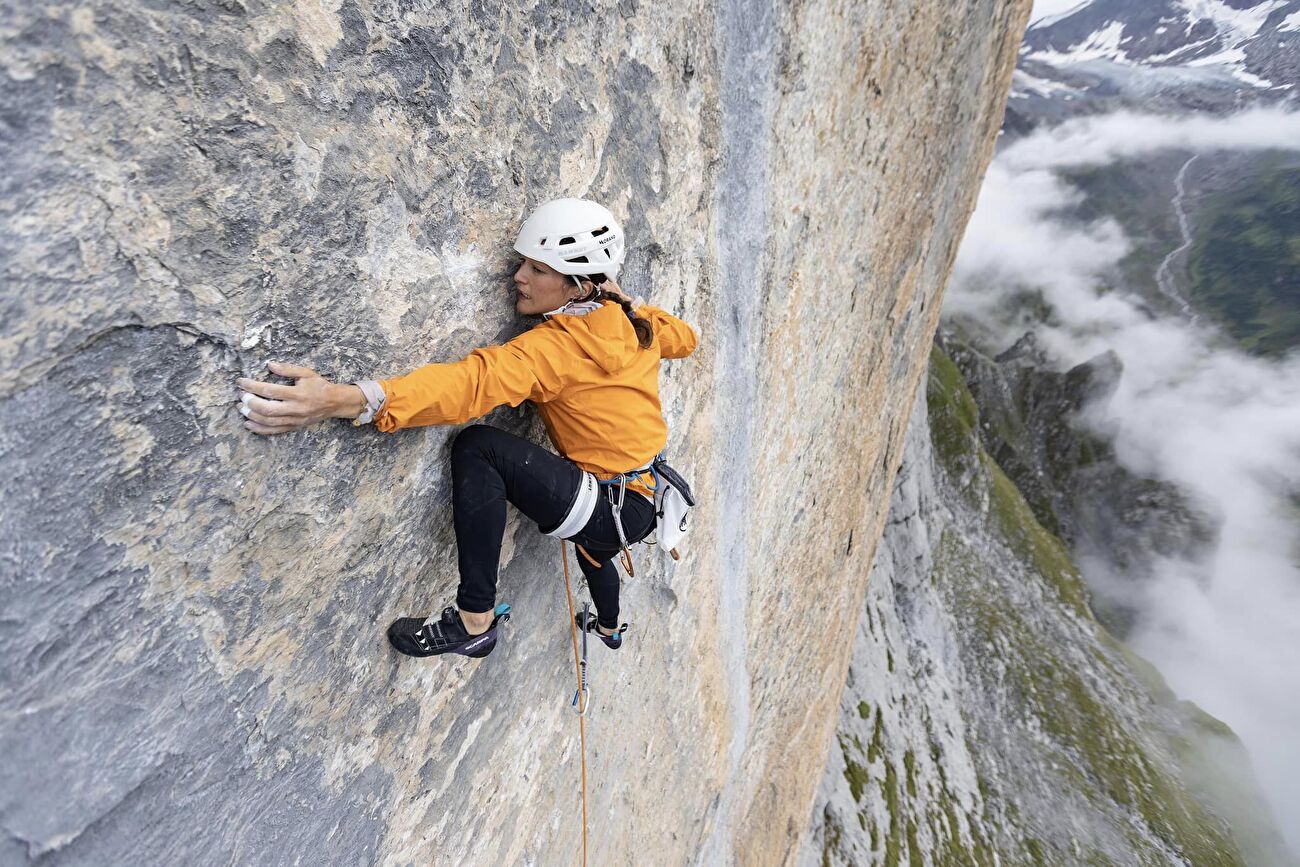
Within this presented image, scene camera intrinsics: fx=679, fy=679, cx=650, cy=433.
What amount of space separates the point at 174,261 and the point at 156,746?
1.86 m

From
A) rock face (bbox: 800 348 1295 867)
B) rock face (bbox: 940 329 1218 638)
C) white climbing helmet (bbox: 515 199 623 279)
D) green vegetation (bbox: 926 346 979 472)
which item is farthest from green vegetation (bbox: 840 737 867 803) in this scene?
rock face (bbox: 940 329 1218 638)

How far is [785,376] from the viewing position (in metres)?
7.70

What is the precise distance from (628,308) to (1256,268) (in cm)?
23828

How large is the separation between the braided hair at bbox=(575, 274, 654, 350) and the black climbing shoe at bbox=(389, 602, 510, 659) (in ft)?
6.31

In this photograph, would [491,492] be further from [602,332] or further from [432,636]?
[602,332]

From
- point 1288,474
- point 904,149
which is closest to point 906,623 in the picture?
point 904,149

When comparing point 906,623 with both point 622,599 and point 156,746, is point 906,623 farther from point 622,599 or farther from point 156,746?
point 156,746

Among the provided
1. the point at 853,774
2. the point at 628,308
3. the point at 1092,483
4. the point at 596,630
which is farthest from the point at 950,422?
the point at 628,308

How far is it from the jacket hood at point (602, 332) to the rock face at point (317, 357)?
0.42 meters

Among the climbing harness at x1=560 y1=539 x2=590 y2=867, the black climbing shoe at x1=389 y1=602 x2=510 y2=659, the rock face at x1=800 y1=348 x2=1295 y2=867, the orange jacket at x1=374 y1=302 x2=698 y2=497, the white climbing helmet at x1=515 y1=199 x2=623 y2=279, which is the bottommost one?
the rock face at x1=800 y1=348 x2=1295 y2=867

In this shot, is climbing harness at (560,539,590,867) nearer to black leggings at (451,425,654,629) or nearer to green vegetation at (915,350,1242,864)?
black leggings at (451,425,654,629)

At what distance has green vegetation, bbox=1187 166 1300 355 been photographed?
16750 cm

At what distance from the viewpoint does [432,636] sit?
143 inches

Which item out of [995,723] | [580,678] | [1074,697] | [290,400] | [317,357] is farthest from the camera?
[1074,697]
